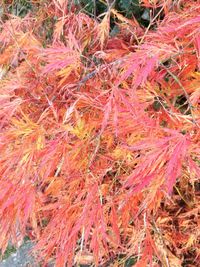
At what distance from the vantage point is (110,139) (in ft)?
3.78

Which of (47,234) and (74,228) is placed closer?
(74,228)

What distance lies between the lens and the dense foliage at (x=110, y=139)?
0.94m

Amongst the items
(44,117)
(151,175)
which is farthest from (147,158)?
(44,117)

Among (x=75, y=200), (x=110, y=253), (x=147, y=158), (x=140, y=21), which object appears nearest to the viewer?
(x=147, y=158)

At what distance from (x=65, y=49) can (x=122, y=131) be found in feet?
1.09

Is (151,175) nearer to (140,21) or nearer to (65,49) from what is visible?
(65,49)

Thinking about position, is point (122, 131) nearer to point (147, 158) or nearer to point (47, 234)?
point (147, 158)

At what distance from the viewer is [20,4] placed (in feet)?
6.59

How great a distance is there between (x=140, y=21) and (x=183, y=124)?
753mm

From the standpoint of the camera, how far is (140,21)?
159 centimetres

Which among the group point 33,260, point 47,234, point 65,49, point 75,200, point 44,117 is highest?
point 65,49

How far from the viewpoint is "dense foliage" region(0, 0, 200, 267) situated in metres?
0.94

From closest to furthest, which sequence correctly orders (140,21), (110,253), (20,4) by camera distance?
1. (110,253)
2. (140,21)
3. (20,4)

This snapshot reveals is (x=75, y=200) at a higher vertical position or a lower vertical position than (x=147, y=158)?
lower
